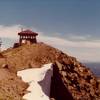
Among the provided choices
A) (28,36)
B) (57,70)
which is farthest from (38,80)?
(28,36)

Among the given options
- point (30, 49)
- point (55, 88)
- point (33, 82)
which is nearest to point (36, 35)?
point (30, 49)

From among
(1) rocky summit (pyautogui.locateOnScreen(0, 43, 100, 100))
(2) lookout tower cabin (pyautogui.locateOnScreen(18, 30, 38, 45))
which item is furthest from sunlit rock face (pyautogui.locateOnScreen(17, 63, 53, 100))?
(2) lookout tower cabin (pyautogui.locateOnScreen(18, 30, 38, 45))

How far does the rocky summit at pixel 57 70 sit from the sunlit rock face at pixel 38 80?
1.52 m

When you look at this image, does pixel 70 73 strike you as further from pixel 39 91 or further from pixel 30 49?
pixel 39 91

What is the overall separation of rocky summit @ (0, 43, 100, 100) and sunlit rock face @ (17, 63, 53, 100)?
1519mm

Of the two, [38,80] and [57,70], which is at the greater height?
[57,70]

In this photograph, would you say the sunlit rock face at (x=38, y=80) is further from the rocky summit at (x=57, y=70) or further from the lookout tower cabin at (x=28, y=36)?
the lookout tower cabin at (x=28, y=36)

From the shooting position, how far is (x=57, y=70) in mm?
73688

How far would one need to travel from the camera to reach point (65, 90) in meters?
72.2

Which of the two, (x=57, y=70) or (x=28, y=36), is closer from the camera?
(x=57, y=70)

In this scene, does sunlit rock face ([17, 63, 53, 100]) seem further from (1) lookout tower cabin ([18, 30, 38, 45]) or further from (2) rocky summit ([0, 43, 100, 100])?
(1) lookout tower cabin ([18, 30, 38, 45])

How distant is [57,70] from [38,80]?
1071 centimetres

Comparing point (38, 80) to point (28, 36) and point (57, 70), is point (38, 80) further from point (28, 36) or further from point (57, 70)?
point (28, 36)

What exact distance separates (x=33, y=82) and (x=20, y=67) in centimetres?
702
